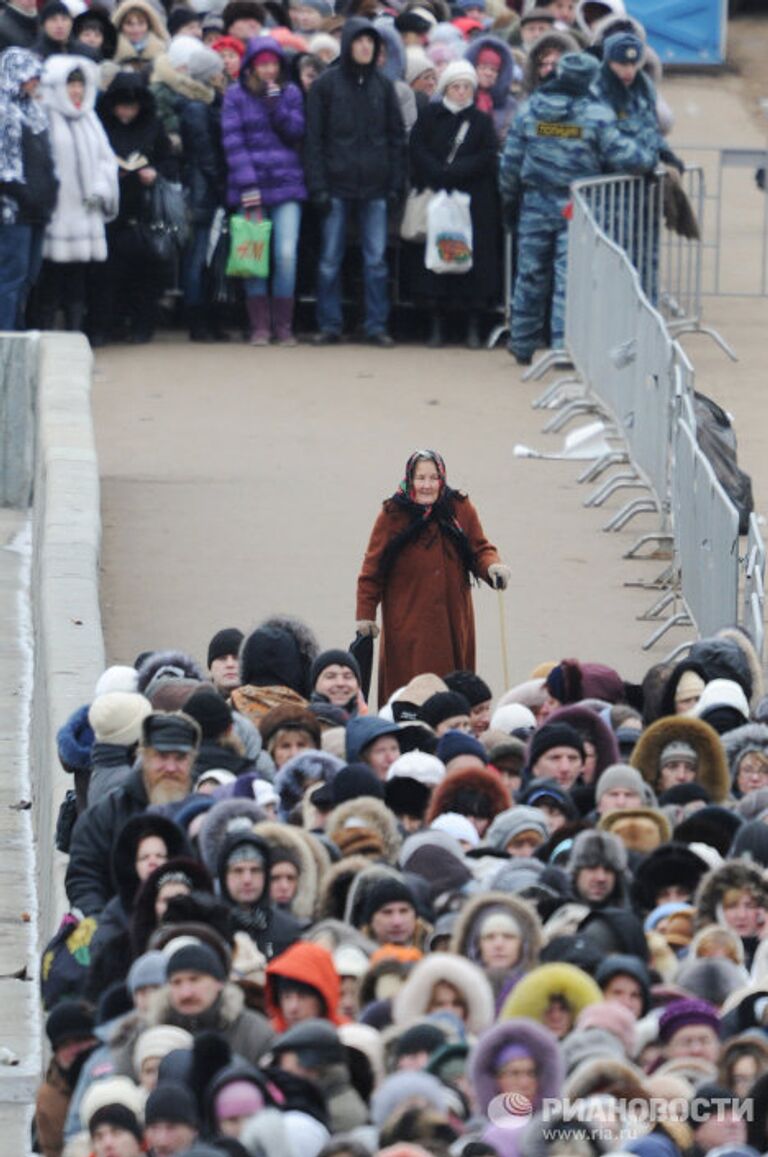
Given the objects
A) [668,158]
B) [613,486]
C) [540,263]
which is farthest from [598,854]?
[668,158]

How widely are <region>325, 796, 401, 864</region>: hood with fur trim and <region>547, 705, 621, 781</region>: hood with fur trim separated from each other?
1.38 metres

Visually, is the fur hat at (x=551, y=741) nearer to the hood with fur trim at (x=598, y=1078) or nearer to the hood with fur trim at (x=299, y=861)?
the hood with fur trim at (x=299, y=861)

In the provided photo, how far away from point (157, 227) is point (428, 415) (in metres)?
2.18

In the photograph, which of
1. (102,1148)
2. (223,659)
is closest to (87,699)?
(223,659)

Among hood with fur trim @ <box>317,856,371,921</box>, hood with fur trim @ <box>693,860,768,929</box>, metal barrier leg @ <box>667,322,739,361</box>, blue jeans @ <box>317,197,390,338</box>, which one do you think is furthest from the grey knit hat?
metal barrier leg @ <box>667,322,739,361</box>

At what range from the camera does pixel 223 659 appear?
13.7 m

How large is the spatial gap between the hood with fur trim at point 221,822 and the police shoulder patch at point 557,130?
1152 cm

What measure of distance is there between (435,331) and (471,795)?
12088 millimetres

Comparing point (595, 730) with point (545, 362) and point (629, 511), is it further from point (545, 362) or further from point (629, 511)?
point (545, 362)

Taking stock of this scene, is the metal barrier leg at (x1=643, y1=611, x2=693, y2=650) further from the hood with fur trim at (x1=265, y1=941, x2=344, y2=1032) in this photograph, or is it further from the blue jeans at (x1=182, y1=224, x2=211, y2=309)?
the hood with fur trim at (x1=265, y1=941, x2=344, y2=1032)

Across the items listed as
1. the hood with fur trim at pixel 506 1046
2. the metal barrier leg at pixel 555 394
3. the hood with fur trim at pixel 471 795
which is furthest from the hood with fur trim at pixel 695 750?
the metal barrier leg at pixel 555 394

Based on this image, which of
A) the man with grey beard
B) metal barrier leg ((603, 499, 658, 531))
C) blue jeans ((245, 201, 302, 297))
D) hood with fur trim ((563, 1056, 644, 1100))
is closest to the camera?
hood with fur trim ((563, 1056, 644, 1100))

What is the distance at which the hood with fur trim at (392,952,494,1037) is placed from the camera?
902 centimetres

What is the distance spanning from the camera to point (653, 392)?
1777 cm
